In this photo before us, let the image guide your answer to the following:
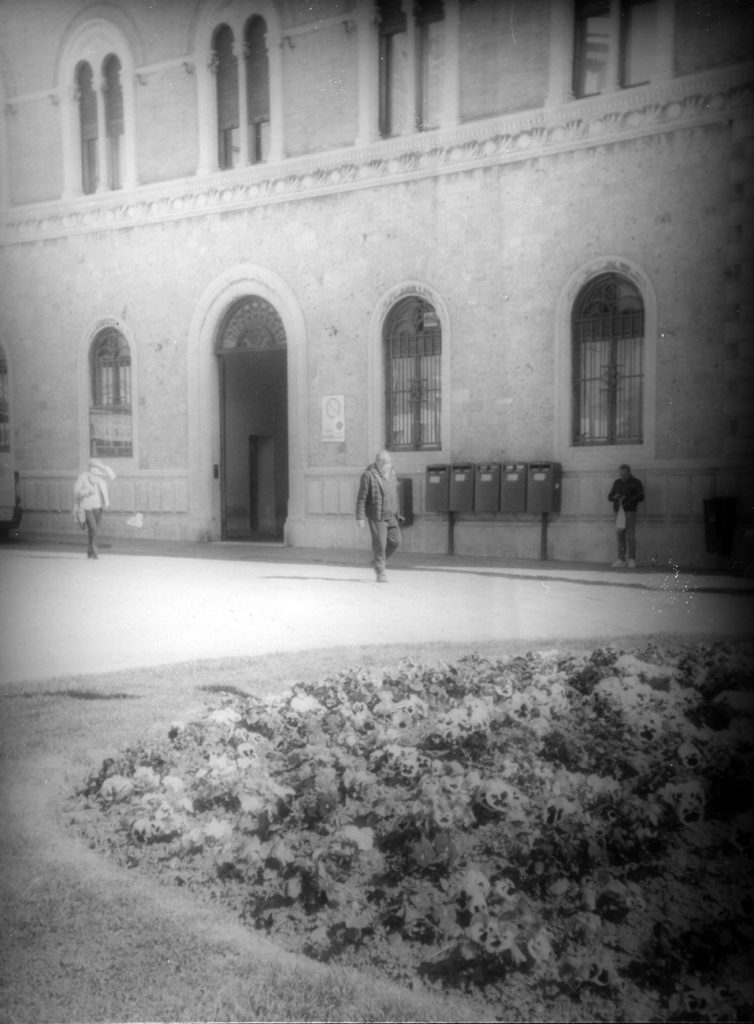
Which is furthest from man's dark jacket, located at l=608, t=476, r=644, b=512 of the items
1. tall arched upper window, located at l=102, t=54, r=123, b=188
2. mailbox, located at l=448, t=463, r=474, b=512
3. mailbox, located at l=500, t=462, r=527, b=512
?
tall arched upper window, located at l=102, t=54, r=123, b=188

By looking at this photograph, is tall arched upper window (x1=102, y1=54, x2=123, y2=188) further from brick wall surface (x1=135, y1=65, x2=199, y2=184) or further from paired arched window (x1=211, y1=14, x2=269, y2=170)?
paired arched window (x1=211, y1=14, x2=269, y2=170)

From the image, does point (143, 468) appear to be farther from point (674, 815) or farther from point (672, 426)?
point (674, 815)

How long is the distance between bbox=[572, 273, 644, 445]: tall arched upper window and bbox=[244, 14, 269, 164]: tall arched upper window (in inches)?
50.3

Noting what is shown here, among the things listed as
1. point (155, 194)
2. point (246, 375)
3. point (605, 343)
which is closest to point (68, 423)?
point (246, 375)

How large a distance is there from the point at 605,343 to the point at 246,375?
A: 53.9 inches

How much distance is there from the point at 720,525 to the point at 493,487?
77 cm

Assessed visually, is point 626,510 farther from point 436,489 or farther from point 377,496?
point 377,496

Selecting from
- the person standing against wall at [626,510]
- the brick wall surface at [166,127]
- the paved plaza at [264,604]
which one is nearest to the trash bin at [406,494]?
the paved plaza at [264,604]

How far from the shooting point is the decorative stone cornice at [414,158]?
2.53 meters

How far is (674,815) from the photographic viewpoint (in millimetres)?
2658

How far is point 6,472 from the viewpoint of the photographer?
10.9 ft

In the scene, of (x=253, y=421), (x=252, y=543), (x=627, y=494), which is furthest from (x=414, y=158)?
(x=252, y=543)

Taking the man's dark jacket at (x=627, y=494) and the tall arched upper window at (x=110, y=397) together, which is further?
the tall arched upper window at (x=110, y=397)

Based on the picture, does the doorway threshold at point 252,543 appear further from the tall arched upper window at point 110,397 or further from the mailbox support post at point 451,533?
the mailbox support post at point 451,533
